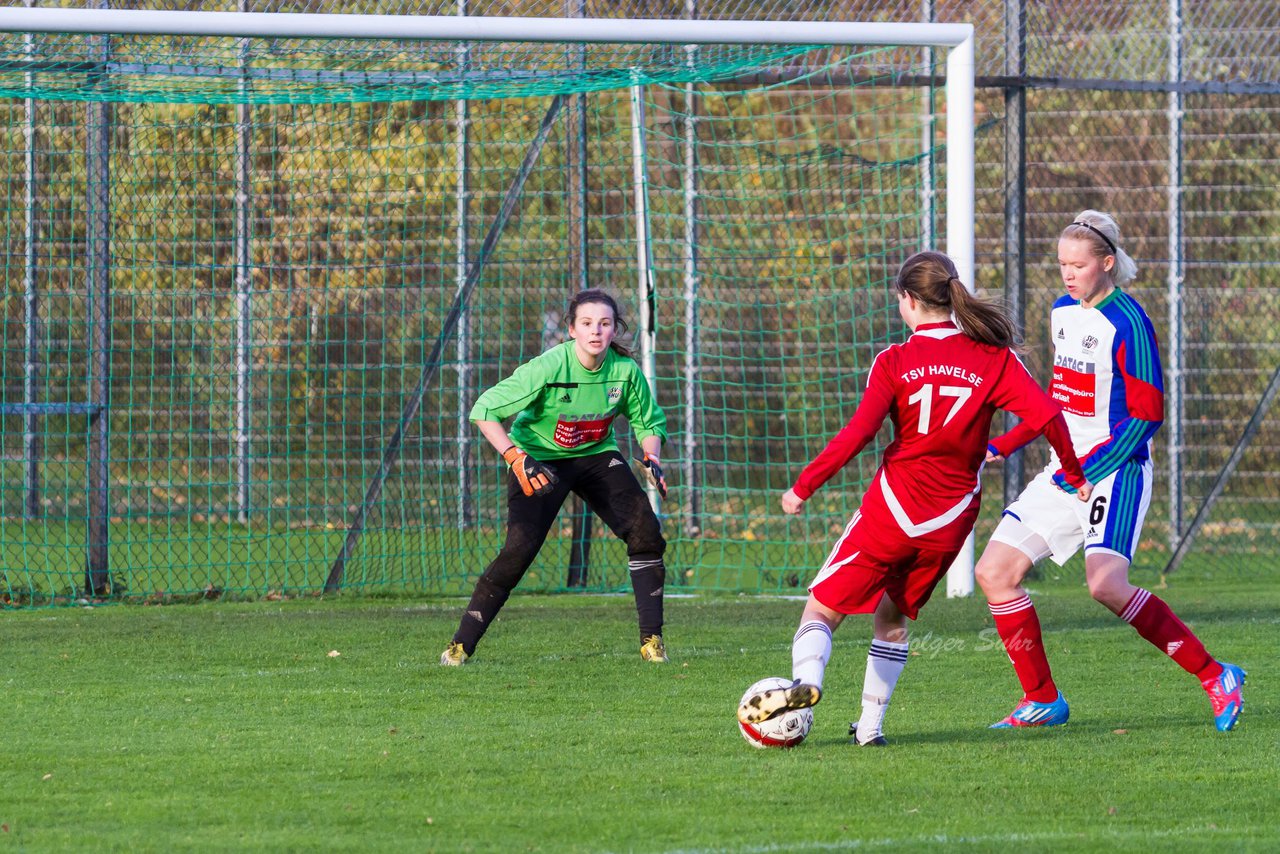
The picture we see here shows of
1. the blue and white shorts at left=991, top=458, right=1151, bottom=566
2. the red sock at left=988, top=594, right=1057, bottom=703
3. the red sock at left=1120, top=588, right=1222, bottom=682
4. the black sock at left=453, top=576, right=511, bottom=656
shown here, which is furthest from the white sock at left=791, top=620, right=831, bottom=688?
the black sock at left=453, top=576, right=511, bottom=656

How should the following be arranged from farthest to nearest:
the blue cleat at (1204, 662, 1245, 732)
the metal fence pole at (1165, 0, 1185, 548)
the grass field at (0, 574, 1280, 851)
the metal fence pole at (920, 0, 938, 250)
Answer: the metal fence pole at (1165, 0, 1185, 548)
the metal fence pole at (920, 0, 938, 250)
the blue cleat at (1204, 662, 1245, 732)
the grass field at (0, 574, 1280, 851)

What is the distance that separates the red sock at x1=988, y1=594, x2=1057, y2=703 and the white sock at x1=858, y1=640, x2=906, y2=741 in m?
0.53

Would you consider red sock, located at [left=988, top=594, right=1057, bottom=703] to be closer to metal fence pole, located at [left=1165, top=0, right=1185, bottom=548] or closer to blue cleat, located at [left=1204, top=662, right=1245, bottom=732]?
blue cleat, located at [left=1204, top=662, right=1245, bottom=732]

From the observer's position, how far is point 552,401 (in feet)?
23.1

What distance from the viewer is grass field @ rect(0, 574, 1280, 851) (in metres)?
4.08

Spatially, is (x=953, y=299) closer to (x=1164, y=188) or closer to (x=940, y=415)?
(x=940, y=415)

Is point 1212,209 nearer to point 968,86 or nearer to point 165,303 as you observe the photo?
point 968,86

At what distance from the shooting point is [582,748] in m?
5.16

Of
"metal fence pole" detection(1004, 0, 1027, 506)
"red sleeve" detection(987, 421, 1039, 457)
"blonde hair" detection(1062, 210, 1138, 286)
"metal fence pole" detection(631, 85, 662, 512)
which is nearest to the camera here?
"red sleeve" detection(987, 421, 1039, 457)

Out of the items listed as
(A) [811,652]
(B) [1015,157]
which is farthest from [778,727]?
(B) [1015,157]

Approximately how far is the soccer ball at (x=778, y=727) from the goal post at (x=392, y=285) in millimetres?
4542

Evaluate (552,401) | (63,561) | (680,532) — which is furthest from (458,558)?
(552,401)

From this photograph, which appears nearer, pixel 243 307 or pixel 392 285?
pixel 243 307

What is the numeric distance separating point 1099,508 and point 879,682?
106 cm
